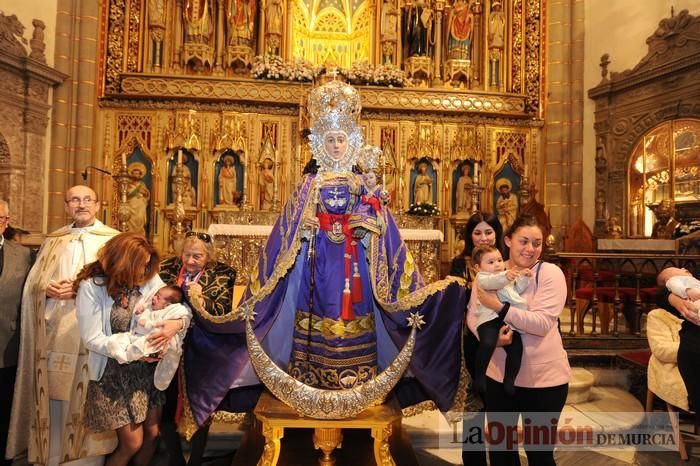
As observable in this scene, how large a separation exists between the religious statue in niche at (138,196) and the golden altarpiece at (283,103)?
23 millimetres

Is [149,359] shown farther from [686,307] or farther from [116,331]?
[686,307]

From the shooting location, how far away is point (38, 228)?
10102 mm

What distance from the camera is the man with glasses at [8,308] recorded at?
3.76m

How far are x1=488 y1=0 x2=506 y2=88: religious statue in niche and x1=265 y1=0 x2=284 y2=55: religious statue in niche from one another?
Answer: 15.6 ft

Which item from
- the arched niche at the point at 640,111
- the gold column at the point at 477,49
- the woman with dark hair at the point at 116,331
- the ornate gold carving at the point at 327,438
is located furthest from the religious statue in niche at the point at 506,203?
the woman with dark hair at the point at 116,331

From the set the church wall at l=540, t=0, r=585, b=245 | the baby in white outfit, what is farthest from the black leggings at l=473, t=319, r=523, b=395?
the church wall at l=540, t=0, r=585, b=245

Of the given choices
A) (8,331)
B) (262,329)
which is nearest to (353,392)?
(262,329)

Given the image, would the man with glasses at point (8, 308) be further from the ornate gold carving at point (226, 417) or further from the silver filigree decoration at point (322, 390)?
the silver filigree decoration at point (322, 390)

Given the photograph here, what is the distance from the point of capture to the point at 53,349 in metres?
3.73

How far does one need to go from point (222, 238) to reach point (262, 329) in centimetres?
503

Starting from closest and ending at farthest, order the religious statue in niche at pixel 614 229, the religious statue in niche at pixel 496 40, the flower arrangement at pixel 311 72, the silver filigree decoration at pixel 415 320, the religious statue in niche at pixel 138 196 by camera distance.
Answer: the silver filigree decoration at pixel 415 320
the religious statue in niche at pixel 614 229
the religious statue in niche at pixel 138 196
the flower arrangement at pixel 311 72
the religious statue in niche at pixel 496 40

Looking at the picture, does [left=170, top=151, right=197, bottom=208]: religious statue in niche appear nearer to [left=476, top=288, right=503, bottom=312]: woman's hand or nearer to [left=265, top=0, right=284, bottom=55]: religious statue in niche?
[left=265, top=0, right=284, bottom=55]: religious statue in niche

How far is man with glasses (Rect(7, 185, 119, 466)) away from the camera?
367 centimetres

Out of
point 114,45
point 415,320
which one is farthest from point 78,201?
point 114,45
